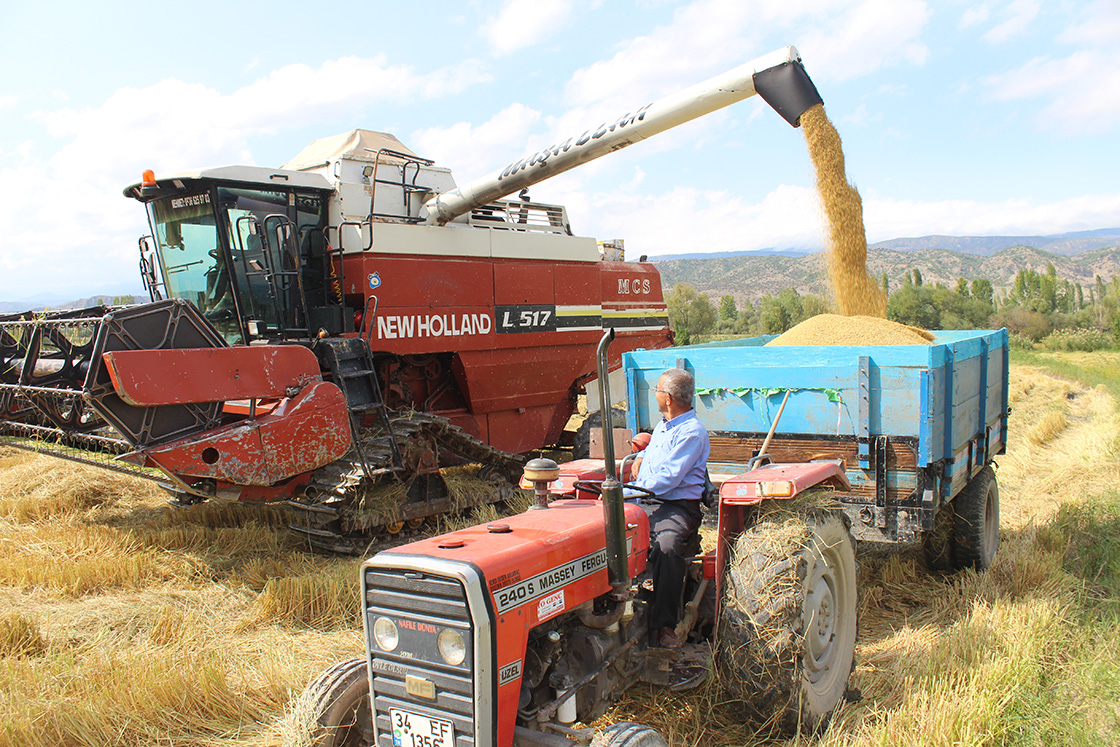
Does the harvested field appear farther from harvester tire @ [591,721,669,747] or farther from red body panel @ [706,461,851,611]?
harvester tire @ [591,721,669,747]

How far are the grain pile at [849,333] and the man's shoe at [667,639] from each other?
2.72 meters

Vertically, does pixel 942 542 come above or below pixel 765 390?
below

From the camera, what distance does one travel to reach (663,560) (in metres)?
3.35

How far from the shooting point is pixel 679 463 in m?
3.55

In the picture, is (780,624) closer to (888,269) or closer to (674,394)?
(674,394)

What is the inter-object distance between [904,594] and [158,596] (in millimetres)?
4850

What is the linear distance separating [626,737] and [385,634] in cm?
88

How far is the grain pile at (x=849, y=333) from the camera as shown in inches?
225

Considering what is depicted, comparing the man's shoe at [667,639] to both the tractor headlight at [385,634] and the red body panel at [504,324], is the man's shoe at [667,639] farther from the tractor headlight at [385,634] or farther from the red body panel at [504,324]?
the red body panel at [504,324]

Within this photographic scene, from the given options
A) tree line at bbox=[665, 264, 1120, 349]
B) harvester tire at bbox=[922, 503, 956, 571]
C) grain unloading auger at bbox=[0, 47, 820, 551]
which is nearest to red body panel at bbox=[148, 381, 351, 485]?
grain unloading auger at bbox=[0, 47, 820, 551]

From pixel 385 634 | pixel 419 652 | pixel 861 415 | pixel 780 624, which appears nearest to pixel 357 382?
pixel 861 415

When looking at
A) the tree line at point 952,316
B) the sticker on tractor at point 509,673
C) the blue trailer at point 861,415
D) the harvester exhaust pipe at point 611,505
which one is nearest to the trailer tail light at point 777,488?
the harvester exhaust pipe at point 611,505

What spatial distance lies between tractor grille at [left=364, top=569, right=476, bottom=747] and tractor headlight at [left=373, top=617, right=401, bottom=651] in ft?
0.06

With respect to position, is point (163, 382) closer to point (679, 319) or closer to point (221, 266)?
point (221, 266)
